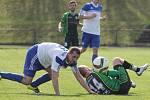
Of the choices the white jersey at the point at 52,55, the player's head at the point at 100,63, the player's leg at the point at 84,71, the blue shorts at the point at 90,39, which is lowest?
the blue shorts at the point at 90,39

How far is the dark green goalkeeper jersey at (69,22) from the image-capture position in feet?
68.8

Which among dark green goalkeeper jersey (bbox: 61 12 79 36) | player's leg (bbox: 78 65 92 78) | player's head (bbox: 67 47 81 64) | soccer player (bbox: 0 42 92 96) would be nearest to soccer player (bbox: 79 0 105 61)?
dark green goalkeeper jersey (bbox: 61 12 79 36)

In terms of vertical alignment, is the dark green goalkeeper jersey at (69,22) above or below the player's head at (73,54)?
below

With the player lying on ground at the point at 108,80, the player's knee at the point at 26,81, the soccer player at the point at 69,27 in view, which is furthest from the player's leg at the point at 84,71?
the soccer player at the point at 69,27

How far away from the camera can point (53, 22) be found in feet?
Answer: 146

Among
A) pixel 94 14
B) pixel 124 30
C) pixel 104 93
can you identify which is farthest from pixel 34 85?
pixel 124 30

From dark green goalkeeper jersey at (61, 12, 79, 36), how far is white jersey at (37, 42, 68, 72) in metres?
8.02

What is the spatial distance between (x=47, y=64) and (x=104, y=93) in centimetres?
129

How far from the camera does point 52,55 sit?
1252cm

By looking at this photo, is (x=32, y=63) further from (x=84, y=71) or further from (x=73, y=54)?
(x=73, y=54)

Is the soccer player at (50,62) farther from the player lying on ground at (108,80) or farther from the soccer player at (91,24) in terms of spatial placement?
the soccer player at (91,24)

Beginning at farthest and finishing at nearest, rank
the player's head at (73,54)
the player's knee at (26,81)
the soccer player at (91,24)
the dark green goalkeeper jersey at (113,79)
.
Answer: the soccer player at (91,24), the player's knee at (26,81), the dark green goalkeeper jersey at (113,79), the player's head at (73,54)

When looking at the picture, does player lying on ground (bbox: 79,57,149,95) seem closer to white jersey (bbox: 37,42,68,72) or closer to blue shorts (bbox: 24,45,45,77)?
white jersey (bbox: 37,42,68,72)

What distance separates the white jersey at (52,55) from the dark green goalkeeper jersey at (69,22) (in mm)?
8016
